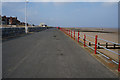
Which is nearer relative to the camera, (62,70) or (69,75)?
(69,75)

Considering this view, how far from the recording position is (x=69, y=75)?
180 inches

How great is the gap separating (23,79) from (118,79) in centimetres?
331

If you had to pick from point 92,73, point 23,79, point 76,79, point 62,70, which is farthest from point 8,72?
point 92,73

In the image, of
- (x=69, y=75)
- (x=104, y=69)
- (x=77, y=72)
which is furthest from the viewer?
(x=104, y=69)

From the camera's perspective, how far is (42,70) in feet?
16.6

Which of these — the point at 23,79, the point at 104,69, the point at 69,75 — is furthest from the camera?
the point at 104,69

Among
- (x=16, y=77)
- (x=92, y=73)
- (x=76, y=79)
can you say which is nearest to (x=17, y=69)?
(x=16, y=77)

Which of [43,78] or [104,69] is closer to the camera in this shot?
[43,78]

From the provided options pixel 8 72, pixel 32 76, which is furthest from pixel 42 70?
pixel 8 72

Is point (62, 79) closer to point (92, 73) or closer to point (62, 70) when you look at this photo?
point (62, 70)

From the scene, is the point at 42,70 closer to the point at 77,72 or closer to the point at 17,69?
the point at 17,69

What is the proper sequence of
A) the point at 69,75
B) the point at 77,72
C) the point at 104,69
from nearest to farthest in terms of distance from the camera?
the point at 69,75, the point at 77,72, the point at 104,69

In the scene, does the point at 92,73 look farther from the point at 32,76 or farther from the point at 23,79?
the point at 23,79

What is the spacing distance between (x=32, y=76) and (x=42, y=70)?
68cm
